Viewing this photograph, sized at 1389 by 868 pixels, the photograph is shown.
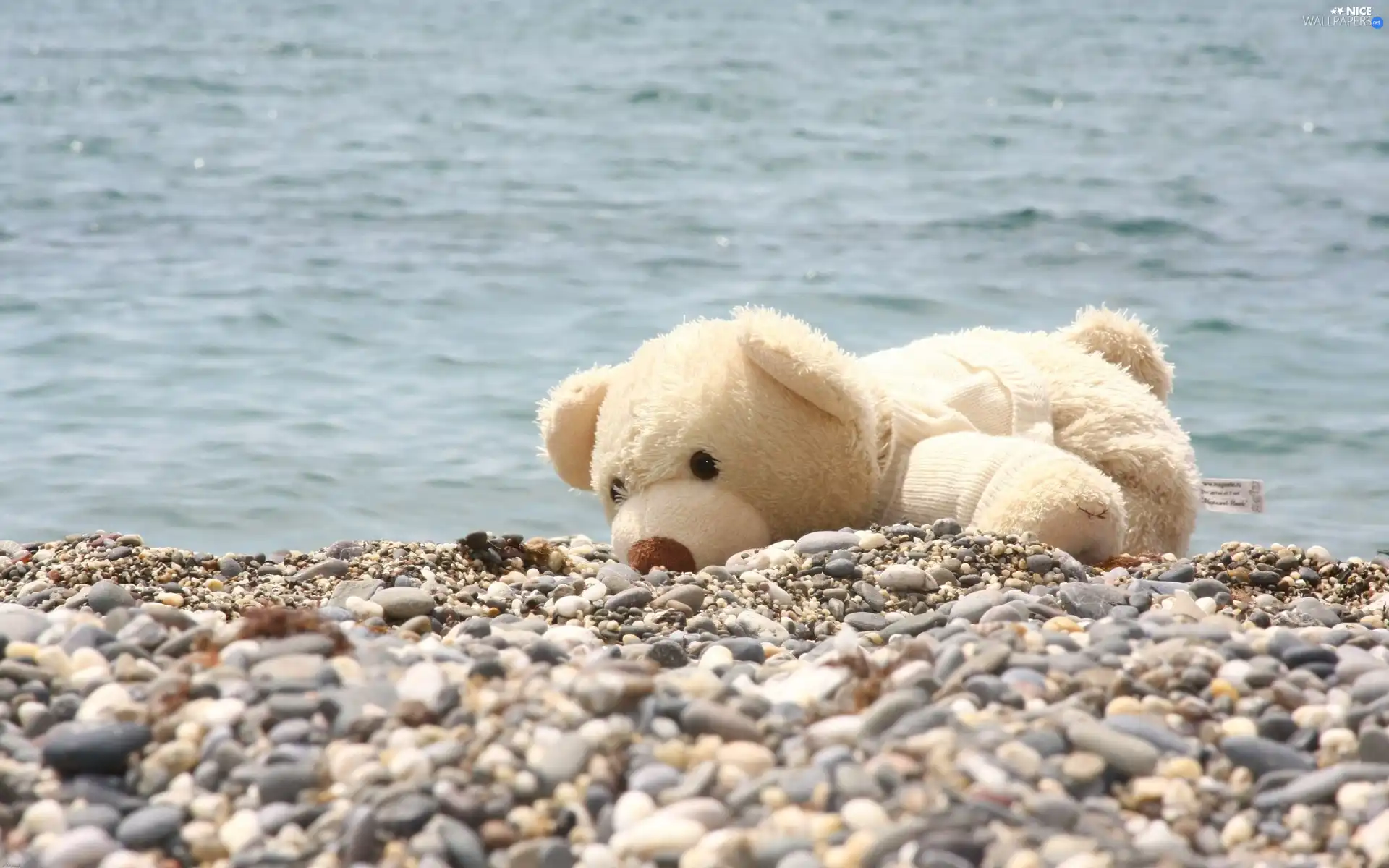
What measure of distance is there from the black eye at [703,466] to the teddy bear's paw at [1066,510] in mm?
690

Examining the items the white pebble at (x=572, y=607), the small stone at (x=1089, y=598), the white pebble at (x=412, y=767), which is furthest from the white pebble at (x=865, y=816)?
the white pebble at (x=572, y=607)

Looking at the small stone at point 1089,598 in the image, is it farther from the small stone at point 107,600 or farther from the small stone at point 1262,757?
the small stone at point 107,600

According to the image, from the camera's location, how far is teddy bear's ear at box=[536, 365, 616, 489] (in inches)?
162

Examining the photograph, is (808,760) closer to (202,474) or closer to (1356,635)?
(1356,635)

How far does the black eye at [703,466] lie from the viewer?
12.4 ft

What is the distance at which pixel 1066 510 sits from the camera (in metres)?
3.60

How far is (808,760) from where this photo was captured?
6.57ft

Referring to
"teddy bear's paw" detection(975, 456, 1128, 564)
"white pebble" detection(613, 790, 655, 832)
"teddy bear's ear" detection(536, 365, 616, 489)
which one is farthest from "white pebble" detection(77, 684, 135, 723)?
"teddy bear's paw" detection(975, 456, 1128, 564)

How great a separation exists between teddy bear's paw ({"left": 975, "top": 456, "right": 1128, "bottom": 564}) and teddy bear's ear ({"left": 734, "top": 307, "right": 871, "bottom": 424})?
1.41ft

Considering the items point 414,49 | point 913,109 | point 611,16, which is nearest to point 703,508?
point 913,109

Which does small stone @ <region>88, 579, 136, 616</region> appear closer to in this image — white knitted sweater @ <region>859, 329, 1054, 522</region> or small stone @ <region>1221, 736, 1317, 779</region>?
white knitted sweater @ <region>859, 329, 1054, 522</region>

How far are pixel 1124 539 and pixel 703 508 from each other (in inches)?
44.7

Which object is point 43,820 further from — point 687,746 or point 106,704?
point 687,746

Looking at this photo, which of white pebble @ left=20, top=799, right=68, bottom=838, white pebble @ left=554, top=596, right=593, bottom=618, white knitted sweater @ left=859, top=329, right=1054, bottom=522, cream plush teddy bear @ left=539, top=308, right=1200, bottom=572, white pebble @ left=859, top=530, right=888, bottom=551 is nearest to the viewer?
white pebble @ left=20, top=799, right=68, bottom=838
